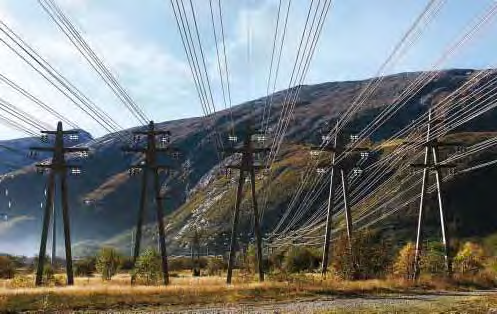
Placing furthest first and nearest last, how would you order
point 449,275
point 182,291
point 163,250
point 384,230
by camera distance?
point 384,230 < point 163,250 < point 449,275 < point 182,291

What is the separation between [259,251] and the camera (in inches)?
1994

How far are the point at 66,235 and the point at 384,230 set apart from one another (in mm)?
165912

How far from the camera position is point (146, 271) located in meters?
48.9

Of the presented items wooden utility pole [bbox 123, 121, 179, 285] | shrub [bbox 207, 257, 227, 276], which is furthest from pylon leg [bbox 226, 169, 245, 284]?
shrub [bbox 207, 257, 227, 276]

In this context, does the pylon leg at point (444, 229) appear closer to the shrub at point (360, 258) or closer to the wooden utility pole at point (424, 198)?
the wooden utility pole at point (424, 198)

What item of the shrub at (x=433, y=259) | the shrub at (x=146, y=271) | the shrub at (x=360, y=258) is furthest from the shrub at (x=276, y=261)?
the shrub at (x=146, y=271)

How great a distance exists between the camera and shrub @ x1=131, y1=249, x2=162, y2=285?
48750 mm

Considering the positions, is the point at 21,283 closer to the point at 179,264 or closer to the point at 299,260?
the point at 299,260

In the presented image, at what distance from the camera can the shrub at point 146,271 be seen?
48750 mm

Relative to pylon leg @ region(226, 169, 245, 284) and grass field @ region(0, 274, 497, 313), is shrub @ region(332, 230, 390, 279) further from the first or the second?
pylon leg @ region(226, 169, 245, 284)

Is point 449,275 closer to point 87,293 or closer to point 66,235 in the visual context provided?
point 87,293

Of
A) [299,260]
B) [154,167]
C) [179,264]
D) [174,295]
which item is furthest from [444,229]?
[179,264]

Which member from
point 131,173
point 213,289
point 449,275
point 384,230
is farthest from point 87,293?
point 384,230

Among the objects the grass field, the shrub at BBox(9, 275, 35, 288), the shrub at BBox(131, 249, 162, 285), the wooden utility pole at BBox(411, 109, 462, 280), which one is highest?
the wooden utility pole at BBox(411, 109, 462, 280)
